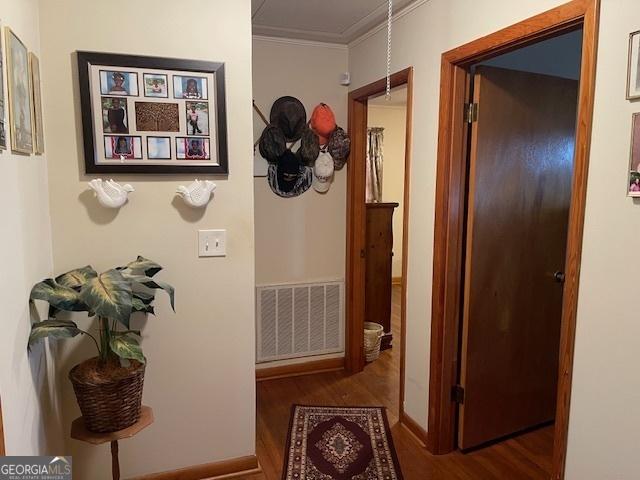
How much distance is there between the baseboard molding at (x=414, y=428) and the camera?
2.44m

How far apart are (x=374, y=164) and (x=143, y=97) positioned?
158 inches

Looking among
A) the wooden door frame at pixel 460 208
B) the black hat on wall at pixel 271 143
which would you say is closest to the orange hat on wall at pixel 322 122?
the black hat on wall at pixel 271 143

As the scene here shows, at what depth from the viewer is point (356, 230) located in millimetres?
3283

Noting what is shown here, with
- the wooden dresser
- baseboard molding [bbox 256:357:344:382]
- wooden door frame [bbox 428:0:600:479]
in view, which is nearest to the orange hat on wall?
the wooden dresser

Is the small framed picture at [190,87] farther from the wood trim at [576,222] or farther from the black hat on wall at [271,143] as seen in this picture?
the wood trim at [576,222]

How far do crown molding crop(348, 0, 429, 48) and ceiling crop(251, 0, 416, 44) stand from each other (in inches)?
0.8

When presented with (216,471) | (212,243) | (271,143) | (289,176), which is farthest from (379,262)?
(216,471)

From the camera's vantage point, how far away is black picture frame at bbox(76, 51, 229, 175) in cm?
176

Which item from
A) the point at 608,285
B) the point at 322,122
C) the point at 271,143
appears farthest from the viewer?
the point at 322,122

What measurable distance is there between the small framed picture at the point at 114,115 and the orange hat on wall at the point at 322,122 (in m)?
1.50

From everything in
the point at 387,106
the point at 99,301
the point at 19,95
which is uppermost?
the point at 387,106

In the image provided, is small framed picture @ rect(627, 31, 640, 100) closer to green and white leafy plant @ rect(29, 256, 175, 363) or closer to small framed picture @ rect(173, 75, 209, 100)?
small framed picture @ rect(173, 75, 209, 100)

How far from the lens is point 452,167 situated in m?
2.17

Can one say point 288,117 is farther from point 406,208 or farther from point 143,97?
point 143,97
